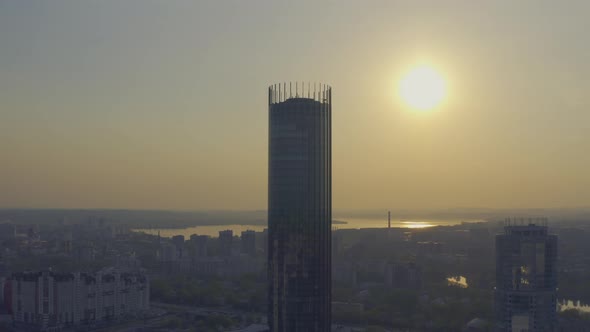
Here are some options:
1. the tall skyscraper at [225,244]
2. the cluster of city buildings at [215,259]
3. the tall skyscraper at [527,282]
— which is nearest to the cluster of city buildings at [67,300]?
the cluster of city buildings at [215,259]

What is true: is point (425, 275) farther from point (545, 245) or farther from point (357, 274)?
point (545, 245)

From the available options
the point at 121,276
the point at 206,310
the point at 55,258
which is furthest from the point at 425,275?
the point at 55,258

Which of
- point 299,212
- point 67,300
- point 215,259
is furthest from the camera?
point 215,259

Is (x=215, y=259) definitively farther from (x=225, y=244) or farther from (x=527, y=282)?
(x=527, y=282)

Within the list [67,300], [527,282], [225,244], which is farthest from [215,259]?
[527,282]

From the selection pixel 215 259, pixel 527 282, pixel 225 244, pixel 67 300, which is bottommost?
pixel 67 300

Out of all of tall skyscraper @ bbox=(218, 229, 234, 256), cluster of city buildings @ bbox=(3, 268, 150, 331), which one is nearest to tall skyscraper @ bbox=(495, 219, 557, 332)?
cluster of city buildings @ bbox=(3, 268, 150, 331)

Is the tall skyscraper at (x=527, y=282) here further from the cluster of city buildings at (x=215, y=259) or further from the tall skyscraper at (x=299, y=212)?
the cluster of city buildings at (x=215, y=259)
